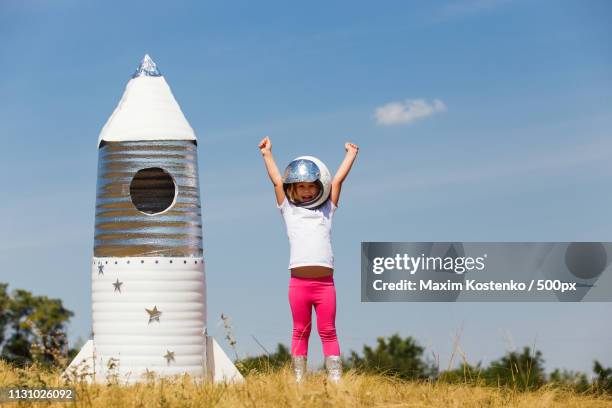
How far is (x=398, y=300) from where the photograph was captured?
10422 mm

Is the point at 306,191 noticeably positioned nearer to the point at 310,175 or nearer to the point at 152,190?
the point at 310,175

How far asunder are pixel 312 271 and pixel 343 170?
3.24 ft

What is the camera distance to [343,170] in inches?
319

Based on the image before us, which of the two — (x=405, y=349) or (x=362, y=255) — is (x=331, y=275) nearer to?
(x=362, y=255)

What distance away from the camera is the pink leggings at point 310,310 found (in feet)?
25.3

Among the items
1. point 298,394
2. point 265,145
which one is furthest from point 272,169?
point 298,394

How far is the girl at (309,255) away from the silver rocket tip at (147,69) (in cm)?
196

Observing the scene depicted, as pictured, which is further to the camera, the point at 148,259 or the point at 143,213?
the point at 143,213

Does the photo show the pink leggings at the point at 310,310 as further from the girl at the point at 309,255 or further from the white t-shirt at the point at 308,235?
the white t-shirt at the point at 308,235

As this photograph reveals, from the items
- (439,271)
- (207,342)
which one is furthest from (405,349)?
(207,342)

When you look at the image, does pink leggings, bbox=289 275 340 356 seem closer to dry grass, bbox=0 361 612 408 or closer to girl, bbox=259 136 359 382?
girl, bbox=259 136 359 382

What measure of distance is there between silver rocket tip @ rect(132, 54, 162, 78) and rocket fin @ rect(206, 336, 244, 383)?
2.63m

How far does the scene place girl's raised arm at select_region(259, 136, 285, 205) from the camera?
793 cm

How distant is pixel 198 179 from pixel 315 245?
1.61 meters
